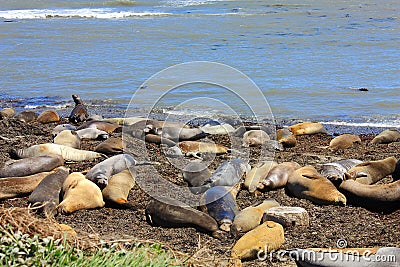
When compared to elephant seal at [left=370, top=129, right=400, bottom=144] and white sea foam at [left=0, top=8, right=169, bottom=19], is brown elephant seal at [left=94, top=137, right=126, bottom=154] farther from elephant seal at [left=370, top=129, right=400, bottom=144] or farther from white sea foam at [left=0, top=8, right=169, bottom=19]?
white sea foam at [left=0, top=8, right=169, bottom=19]

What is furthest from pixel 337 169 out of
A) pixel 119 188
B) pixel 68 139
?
pixel 68 139

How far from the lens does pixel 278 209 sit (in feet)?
17.7

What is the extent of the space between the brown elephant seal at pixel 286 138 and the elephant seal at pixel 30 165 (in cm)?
316

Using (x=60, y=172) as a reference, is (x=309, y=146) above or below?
below

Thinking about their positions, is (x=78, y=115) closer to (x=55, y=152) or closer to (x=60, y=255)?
(x=55, y=152)

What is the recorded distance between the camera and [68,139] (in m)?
7.93

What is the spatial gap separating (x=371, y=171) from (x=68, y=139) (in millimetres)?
3790

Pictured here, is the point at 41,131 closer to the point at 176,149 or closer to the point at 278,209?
the point at 176,149

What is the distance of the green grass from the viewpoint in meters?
3.77

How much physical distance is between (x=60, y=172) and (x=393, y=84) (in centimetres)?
854

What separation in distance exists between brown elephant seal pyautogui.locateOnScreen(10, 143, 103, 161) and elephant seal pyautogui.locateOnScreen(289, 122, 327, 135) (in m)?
3.36

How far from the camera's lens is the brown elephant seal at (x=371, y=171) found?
6474 millimetres

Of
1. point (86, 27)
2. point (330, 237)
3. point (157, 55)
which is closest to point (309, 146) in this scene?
point (330, 237)

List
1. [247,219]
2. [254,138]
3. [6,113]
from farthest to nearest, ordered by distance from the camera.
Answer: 1. [6,113]
2. [254,138]
3. [247,219]
